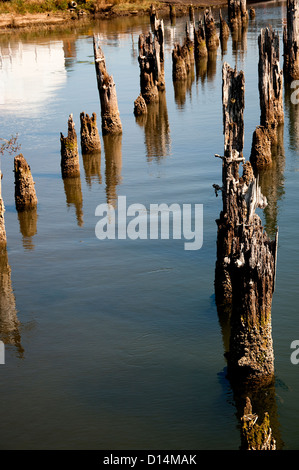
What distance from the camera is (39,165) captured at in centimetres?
2570

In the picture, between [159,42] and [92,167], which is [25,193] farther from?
[159,42]

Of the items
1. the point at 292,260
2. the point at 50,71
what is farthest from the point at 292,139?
the point at 50,71

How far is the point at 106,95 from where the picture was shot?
89.1 feet

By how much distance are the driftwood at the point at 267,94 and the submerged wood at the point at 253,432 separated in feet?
45.8

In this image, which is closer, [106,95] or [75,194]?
[75,194]

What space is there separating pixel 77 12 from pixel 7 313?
67827 mm

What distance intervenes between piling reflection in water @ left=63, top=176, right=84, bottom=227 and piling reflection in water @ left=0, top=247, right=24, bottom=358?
3315mm

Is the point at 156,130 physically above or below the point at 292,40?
below

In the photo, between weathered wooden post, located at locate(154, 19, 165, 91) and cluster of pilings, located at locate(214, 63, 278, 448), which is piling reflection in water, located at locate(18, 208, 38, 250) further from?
weathered wooden post, located at locate(154, 19, 165, 91)

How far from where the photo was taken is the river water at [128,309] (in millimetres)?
10969

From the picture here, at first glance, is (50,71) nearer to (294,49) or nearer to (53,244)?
(294,49)

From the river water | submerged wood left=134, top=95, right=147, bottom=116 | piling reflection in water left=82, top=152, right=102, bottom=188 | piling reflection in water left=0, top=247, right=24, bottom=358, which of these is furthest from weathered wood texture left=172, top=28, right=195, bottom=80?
piling reflection in water left=0, top=247, right=24, bottom=358

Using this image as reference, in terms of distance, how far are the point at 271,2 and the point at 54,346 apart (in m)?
73.2

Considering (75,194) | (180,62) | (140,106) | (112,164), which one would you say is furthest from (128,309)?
(180,62)
